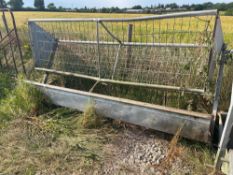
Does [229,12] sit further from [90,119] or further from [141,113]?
[90,119]

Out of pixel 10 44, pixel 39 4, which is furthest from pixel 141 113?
pixel 39 4

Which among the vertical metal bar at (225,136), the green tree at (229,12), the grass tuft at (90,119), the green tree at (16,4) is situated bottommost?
the green tree at (229,12)

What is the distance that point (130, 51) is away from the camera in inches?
158

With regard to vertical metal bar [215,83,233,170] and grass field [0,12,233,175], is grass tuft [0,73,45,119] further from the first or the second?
vertical metal bar [215,83,233,170]

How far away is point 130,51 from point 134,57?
13 cm

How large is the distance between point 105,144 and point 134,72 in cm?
138

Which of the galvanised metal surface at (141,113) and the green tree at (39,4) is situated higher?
the green tree at (39,4)

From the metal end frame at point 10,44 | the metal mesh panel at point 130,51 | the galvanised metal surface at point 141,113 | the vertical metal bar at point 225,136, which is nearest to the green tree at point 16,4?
the metal end frame at point 10,44

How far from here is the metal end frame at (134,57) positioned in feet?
9.75

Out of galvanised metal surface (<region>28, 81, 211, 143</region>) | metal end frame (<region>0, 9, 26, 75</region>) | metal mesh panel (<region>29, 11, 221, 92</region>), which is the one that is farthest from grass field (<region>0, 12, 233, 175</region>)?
metal end frame (<region>0, 9, 26, 75</region>)

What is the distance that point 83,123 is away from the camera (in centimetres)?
342

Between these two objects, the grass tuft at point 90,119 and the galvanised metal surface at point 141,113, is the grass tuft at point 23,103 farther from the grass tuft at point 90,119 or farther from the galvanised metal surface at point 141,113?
the grass tuft at point 90,119

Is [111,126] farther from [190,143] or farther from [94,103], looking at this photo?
[190,143]

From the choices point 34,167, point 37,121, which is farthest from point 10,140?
point 34,167
